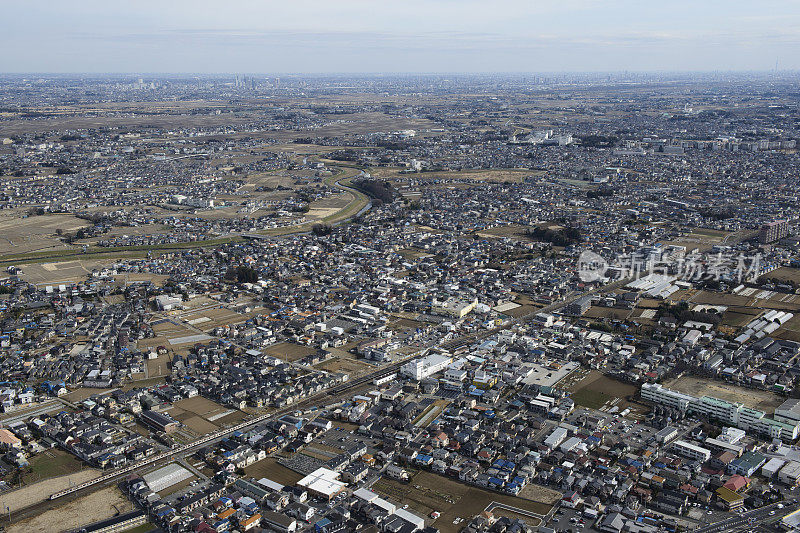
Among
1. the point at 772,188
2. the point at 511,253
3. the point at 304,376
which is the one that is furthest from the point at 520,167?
the point at 304,376

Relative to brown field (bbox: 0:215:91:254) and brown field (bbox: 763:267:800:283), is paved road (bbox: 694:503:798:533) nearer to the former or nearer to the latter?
brown field (bbox: 763:267:800:283)

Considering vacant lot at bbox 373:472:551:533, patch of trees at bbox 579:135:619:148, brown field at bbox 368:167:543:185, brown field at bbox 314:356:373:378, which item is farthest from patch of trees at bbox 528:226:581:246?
patch of trees at bbox 579:135:619:148

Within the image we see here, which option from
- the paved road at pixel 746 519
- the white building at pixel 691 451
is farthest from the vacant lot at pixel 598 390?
the paved road at pixel 746 519

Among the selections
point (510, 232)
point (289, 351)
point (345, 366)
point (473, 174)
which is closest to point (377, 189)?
point (473, 174)

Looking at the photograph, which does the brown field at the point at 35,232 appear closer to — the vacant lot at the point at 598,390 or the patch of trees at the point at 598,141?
the vacant lot at the point at 598,390

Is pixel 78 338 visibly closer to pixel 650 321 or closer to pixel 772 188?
pixel 650 321

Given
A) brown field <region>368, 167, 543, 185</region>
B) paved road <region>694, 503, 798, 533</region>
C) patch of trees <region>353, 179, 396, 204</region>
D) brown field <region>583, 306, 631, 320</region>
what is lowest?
paved road <region>694, 503, 798, 533</region>
